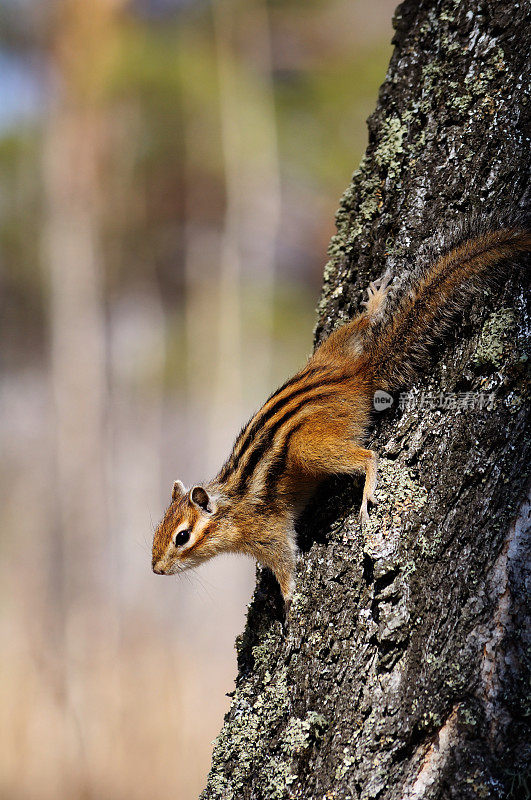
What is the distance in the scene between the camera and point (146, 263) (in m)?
6.95

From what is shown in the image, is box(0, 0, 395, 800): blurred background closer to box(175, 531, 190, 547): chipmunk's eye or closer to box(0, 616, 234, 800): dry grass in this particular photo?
box(0, 616, 234, 800): dry grass

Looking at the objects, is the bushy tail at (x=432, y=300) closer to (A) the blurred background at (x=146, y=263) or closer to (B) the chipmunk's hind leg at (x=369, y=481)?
(B) the chipmunk's hind leg at (x=369, y=481)

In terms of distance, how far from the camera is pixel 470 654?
55.2 inches

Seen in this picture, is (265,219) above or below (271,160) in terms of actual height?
below

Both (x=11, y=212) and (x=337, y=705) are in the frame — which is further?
(x=11, y=212)

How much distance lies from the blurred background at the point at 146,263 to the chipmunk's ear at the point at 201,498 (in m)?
3.11

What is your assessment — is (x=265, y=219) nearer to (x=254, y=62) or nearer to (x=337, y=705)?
(x=254, y=62)

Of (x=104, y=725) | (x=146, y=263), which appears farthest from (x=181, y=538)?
(x=146, y=263)

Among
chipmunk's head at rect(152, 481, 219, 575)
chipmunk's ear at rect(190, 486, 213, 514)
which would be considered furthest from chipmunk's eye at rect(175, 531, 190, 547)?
chipmunk's ear at rect(190, 486, 213, 514)

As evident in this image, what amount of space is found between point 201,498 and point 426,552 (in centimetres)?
99

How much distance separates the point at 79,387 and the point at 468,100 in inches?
200

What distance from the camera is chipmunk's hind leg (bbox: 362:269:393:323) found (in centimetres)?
186

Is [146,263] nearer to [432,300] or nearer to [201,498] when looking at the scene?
[201,498]

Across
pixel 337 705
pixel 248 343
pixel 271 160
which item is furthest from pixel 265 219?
pixel 337 705
